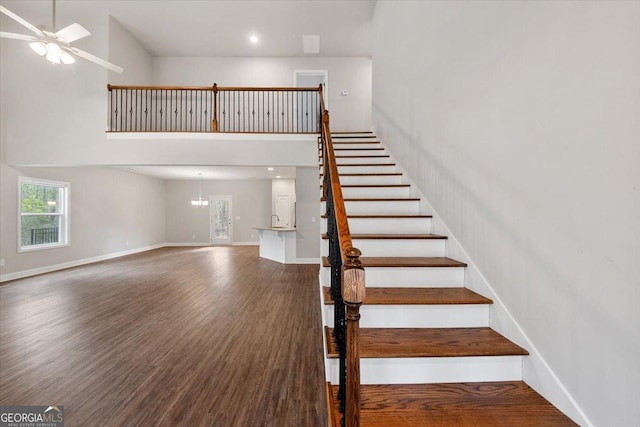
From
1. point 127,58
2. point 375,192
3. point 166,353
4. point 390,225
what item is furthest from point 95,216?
point 390,225

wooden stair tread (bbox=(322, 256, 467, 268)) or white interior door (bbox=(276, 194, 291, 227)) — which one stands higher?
white interior door (bbox=(276, 194, 291, 227))

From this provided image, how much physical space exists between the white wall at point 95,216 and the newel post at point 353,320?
7674 mm

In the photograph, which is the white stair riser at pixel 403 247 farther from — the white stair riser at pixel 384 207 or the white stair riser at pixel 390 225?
the white stair riser at pixel 384 207

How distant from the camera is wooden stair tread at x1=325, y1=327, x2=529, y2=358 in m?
1.55

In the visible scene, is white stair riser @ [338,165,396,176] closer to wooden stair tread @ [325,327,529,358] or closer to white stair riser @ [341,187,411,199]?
white stair riser @ [341,187,411,199]

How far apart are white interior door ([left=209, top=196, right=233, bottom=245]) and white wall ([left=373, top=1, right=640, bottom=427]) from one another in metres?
10.7

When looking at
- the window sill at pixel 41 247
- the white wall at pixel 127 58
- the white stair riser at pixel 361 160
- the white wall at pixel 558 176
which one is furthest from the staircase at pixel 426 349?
the window sill at pixel 41 247

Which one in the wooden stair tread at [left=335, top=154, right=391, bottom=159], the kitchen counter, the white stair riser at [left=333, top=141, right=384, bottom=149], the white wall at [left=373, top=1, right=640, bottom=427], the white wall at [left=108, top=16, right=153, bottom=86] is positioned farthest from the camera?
the kitchen counter

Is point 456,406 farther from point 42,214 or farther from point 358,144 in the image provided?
point 42,214

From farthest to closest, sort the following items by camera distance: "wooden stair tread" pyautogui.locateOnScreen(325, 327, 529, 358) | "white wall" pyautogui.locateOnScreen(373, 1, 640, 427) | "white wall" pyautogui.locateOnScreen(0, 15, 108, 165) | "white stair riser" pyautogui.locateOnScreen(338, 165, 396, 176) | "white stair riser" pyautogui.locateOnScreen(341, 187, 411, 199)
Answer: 1. "white wall" pyautogui.locateOnScreen(0, 15, 108, 165)
2. "white stair riser" pyautogui.locateOnScreen(338, 165, 396, 176)
3. "white stair riser" pyautogui.locateOnScreen(341, 187, 411, 199)
4. "wooden stair tread" pyautogui.locateOnScreen(325, 327, 529, 358)
5. "white wall" pyautogui.locateOnScreen(373, 1, 640, 427)

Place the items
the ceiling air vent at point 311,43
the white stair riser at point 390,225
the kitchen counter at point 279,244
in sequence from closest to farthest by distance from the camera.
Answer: the white stair riser at point 390,225 → the ceiling air vent at point 311,43 → the kitchen counter at point 279,244

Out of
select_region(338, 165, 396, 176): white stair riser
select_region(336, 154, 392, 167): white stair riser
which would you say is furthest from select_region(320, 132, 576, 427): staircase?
select_region(336, 154, 392, 167): white stair riser

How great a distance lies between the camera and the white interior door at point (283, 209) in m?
11.5

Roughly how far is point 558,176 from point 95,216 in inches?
390
